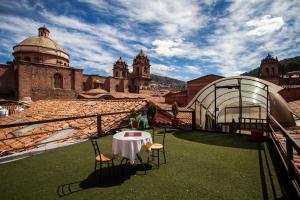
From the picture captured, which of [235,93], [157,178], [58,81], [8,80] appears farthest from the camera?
[58,81]

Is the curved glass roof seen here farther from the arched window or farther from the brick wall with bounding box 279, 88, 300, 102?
the arched window

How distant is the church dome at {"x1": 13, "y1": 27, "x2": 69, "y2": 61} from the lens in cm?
3841

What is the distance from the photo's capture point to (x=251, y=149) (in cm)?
700

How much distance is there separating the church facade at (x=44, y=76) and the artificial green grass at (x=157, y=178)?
102 ft

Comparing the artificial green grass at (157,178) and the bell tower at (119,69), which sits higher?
the bell tower at (119,69)

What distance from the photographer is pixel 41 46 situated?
129 ft

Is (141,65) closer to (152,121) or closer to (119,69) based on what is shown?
(119,69)

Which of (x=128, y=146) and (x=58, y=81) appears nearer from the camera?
(x=128, y=146)

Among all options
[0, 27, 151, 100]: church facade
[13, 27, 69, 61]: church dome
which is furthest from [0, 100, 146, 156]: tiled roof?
[13, 27, 69, 61]: church dome

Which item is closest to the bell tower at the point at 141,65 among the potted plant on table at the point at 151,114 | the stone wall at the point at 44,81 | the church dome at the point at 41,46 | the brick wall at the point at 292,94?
the church dome at the point at 41,46

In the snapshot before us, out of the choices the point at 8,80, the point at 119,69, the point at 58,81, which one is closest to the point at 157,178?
the point at 8,80

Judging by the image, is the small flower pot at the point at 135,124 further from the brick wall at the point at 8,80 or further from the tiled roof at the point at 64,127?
the brick wall at the point at 8,80

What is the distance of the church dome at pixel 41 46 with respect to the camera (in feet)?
126

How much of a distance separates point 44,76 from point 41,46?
30.5ft
